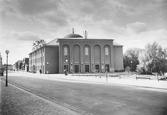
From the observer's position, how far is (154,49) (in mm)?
34875

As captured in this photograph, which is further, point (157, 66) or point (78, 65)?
point (78, 65)

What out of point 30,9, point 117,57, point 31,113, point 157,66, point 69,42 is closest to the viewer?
point 31,113

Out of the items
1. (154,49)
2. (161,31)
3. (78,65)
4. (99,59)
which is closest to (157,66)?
(154,49)

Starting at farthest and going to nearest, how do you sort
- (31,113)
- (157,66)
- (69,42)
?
(69,42)
(157,66)
(31,113)

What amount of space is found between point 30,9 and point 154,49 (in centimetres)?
3262

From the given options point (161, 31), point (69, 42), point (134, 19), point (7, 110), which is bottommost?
point (7, 110)

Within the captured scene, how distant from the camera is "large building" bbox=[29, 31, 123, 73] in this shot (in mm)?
46594

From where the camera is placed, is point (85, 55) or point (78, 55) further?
point (85, 55)

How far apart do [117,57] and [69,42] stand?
1854 centimetres

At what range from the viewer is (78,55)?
47.8 m

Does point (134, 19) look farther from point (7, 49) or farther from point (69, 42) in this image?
point (69, 42)

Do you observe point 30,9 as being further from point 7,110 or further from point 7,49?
point 7,49

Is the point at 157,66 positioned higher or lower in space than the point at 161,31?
lower

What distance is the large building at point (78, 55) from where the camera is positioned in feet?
153
